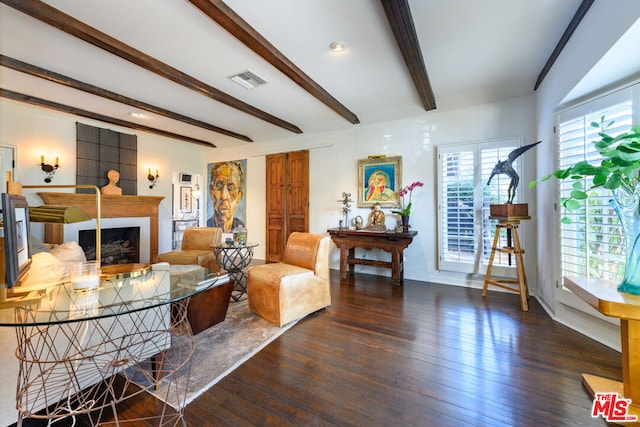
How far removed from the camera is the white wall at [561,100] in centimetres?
170

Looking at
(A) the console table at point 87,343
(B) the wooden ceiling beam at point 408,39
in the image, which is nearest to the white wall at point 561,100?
(B) the wooden ceiling beam at point 408,39

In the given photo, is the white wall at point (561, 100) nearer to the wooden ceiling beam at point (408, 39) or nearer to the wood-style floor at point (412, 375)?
the wood-style floor at point (412, 375)

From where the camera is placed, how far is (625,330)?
1.47 metres

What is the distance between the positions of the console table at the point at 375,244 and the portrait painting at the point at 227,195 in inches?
112

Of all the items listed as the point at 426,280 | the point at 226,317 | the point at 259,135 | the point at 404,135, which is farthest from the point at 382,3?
the point at 259,135

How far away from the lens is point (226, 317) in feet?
8.86

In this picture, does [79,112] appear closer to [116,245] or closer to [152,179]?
[152,179]

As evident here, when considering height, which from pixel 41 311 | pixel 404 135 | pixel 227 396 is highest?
pixel 404 135

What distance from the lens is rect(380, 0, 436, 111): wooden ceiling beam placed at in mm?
1890

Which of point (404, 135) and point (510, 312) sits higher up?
point (404, 135)

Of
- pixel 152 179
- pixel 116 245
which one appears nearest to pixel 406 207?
pixel 152 179

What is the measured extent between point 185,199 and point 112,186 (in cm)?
160

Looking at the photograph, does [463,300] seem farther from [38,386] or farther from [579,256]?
[38,386]

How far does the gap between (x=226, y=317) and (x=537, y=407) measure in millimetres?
2567
